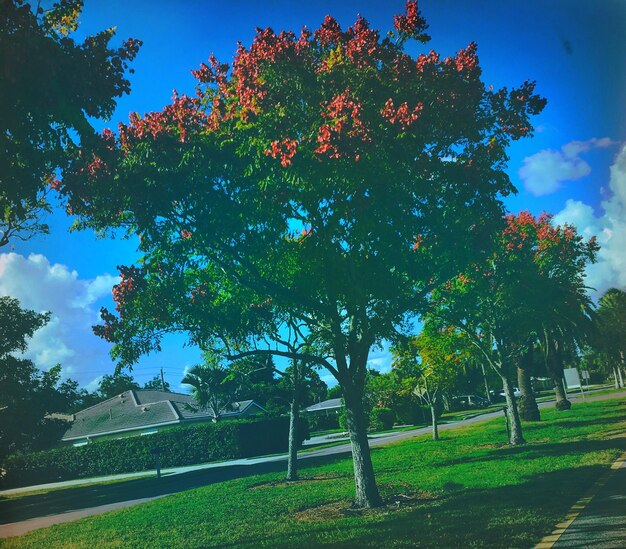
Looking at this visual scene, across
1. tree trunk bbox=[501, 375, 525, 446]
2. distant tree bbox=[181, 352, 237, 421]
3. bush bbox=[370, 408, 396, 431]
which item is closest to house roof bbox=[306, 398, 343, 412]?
bush bbox=[370, 408, 396, 431]

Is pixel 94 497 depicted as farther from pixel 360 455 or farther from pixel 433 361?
pixel 433 361

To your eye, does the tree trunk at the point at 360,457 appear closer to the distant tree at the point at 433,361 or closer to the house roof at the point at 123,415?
the distant tree at the point at 433,361

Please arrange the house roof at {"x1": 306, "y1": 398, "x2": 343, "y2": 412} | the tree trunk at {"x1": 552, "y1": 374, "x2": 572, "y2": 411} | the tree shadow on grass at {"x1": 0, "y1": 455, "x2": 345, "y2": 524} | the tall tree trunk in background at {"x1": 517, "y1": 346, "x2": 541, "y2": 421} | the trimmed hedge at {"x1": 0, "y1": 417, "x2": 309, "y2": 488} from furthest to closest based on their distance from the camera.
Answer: the house roof at {"x1": 306, "y1": 398, "x2": 343, "y2": 412} < the tree trunk at {"x1": 552, "y1": 374, "x2": 572, "y2": 411} < the tall tree trunk in background at {"x1": 517, "y1": 346, "x2": 541, "y2": 421} < the trimmed hedge at {"x1": 0, "y1": 417, "x2": 309, "y2": 488} < the tree shadow on grass at {"x1": 0, "y1": 455, "x2": 345, "y2": 524}

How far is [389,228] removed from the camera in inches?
376

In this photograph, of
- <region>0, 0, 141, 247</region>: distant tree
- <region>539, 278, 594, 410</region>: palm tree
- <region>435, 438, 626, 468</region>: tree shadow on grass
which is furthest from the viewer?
<region>539, 278, 594, 410</region>: palm tree

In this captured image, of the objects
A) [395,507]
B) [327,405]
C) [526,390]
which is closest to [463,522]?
[395,507]

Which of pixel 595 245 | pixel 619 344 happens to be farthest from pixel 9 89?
pixel 619 344

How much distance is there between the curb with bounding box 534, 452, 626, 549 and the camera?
23.5 ft

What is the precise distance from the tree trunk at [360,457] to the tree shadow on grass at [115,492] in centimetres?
980

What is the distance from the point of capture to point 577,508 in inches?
344

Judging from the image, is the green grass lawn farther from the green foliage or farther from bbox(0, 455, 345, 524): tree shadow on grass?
the green foliage

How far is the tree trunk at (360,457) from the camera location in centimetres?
1092

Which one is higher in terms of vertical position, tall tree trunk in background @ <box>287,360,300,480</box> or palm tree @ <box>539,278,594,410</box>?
palm tree @ <box>539,278,594,410</box>

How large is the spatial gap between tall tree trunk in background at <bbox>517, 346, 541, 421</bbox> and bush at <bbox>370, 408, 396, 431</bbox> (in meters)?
14.3
